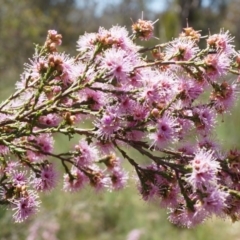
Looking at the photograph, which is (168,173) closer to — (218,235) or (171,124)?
(171,124)

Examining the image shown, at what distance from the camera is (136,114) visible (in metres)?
1.52

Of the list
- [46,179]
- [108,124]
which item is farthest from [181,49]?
[46,179]

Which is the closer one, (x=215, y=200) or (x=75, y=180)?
(x=215, y=200)

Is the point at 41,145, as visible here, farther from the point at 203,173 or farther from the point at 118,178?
the point at 203,173

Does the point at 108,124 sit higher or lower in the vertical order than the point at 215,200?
higher

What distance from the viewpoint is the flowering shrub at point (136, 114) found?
1498 mm

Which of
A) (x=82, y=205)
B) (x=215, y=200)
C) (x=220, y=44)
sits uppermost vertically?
(x=82, y=205)

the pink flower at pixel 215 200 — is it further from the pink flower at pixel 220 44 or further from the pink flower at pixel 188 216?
the pink flower at pixel 220 44

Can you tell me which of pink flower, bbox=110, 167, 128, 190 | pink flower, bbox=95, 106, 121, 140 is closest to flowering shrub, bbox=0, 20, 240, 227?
pink flower, bbox=95, 106, 121, 140

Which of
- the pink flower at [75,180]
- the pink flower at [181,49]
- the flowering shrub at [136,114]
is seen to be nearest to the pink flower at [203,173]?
the flowering shrub at [136,114]

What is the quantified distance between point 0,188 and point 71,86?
1.24 ft

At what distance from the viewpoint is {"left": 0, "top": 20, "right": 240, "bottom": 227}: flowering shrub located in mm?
1498

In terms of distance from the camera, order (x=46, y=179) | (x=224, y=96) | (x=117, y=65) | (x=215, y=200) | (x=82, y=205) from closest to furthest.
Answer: (x=215, y=200) < (x=117, y=65) < (x=224, y=96) < (x=46, y=179) < (x=82, y=205)

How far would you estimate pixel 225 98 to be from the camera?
1.60 metres
